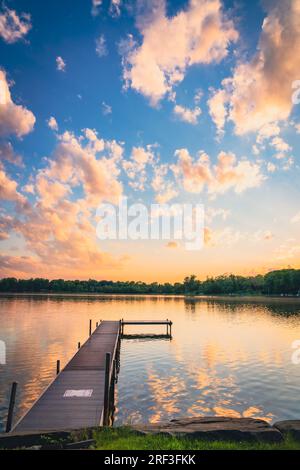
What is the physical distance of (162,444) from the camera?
9.17m

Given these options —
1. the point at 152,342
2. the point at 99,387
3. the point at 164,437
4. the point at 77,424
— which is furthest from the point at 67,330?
the point at 164,437

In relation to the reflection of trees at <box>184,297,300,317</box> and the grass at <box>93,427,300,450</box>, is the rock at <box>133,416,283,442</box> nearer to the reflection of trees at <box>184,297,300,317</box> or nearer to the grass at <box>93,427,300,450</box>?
Result: the grass at <box>93,427,300,450</box>

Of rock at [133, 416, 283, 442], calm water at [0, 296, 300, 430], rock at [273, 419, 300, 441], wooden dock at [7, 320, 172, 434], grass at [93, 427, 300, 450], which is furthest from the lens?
calm water at [0, 296, 300, 430]

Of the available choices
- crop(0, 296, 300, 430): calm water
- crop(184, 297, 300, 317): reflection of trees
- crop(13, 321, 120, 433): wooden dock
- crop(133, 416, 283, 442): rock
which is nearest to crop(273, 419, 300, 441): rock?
crop(133, 416, 283, 442): rock

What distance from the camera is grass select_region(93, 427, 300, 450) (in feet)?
29.3

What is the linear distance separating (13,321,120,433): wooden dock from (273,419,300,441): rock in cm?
641

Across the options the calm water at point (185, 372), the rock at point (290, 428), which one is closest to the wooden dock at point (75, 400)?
the calm water at point (185, 372)

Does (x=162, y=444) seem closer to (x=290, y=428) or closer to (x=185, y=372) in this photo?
(x=290, y=428)

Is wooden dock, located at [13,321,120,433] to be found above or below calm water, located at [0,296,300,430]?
above

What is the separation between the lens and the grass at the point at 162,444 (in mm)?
Result: 8930

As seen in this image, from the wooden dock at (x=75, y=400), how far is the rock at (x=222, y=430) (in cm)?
331

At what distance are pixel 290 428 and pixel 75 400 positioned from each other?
30.5 feet
